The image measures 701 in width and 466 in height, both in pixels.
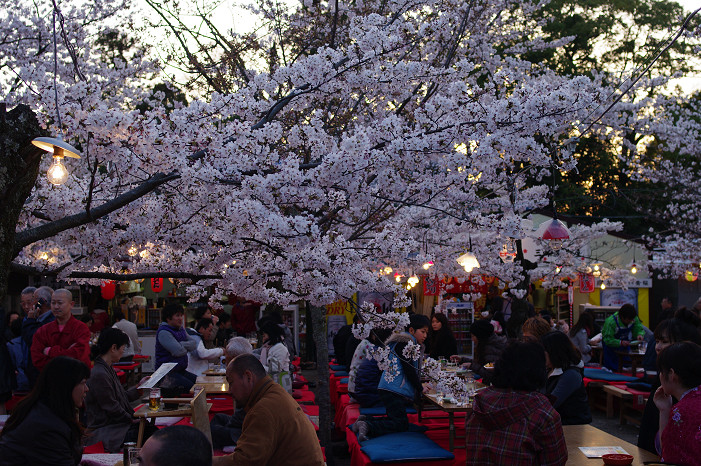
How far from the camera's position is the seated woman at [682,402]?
11.7 feet

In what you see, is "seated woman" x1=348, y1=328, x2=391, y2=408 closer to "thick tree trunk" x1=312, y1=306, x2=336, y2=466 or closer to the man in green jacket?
"thick tree trunk" x1=312, y1=306, x2=336, y2=466

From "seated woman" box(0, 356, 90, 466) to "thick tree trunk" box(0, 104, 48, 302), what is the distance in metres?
0.72

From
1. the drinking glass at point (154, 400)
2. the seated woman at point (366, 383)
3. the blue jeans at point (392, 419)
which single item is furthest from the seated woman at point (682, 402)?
the seated woman at point (366, 383)

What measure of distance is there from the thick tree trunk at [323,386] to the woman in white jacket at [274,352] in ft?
1.50

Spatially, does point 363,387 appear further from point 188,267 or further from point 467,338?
point 467,338

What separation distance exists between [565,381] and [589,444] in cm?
79

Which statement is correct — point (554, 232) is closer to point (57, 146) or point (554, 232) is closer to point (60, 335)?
point (60, 335)

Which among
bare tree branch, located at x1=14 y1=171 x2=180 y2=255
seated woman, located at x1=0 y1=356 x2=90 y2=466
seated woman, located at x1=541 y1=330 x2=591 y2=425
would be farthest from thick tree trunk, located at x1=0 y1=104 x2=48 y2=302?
seated woman, located at x1=541 y1=330 x2=591 y2=425

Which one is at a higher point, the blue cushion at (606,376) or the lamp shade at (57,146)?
the lamp shade at (57,146)

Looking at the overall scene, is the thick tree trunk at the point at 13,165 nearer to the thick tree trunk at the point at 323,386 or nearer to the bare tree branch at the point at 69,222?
the bare tree branch at the point at 69,222

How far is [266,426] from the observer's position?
401 cm

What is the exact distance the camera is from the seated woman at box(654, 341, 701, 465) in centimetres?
355

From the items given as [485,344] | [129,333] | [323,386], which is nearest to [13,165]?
[323,386]

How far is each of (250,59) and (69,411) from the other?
264 inches
